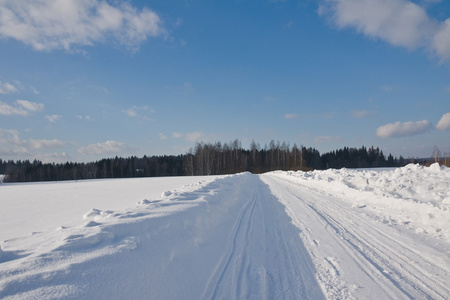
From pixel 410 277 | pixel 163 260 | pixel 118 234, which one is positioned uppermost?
pixel 118 234

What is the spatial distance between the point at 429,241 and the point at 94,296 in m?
6.14

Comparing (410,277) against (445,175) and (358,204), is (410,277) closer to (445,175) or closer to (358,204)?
(358,204)

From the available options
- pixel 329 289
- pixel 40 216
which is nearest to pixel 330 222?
pixel 329 289

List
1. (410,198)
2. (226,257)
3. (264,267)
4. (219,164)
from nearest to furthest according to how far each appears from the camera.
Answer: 1. (264,267)
2. (226,257)
3. (410,198)
4. (219,164)

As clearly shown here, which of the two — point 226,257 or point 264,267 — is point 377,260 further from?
point 226,257

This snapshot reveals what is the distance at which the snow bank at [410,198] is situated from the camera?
233 inches

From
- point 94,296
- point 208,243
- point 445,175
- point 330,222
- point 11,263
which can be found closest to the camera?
point 94,296

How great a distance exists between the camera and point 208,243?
4672 millimetres

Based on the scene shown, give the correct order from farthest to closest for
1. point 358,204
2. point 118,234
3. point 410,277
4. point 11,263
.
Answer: point 358,204 → point 118,234 → point 410,277 → point 11,263

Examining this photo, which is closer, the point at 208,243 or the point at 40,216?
Result: the point at 208,243

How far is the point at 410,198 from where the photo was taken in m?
8.27

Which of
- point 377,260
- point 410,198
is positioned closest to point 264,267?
point 377,260

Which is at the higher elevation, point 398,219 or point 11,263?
point 11,263

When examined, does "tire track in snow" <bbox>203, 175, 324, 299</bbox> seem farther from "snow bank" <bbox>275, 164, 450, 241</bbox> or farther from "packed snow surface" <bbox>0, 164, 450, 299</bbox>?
"snow bank" <bbox>275, 164, 450, 241</bbox>
